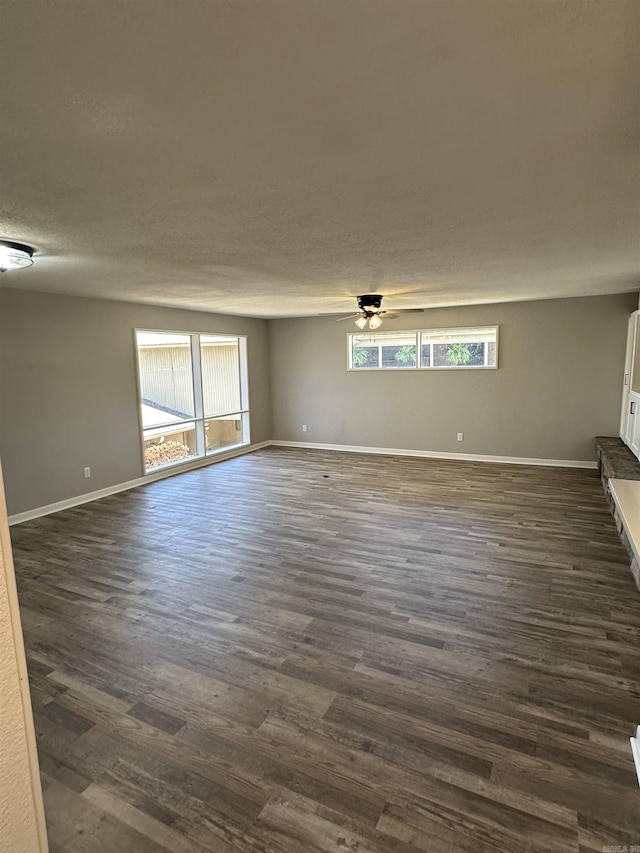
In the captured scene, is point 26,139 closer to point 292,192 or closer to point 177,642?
point 292,192

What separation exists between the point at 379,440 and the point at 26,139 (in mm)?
7052

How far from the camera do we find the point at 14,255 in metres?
3.04

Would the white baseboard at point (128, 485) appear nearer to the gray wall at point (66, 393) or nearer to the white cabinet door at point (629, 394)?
the gray wall at point (66, 393)

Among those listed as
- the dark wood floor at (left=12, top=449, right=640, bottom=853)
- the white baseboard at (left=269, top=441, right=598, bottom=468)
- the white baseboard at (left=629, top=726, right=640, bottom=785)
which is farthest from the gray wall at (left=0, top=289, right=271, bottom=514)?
the white baseboard at (left=629, top=726, right=640, bottom=785)

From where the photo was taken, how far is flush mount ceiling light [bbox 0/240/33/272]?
2.97m

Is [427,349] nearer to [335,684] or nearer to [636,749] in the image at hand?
[335,684]

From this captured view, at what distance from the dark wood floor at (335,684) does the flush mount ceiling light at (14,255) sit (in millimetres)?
2404

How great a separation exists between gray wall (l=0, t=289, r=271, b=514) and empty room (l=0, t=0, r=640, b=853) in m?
0.04

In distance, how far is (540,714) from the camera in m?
2.17

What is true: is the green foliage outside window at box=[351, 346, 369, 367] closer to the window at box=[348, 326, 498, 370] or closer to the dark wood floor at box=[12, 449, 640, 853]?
the window at box=[348, 326, 498, 370]

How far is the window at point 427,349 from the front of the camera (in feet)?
23.9

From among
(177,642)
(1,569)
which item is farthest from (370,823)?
(1,569)

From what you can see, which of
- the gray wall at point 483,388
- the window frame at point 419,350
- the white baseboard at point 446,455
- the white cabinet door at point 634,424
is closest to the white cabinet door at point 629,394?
the white cabinet door at point 634,424

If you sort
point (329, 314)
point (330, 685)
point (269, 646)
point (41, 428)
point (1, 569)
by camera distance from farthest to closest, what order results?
point (329, 314), point (41, 428), point (269, 646), point (330, 685), point (1, 569)
